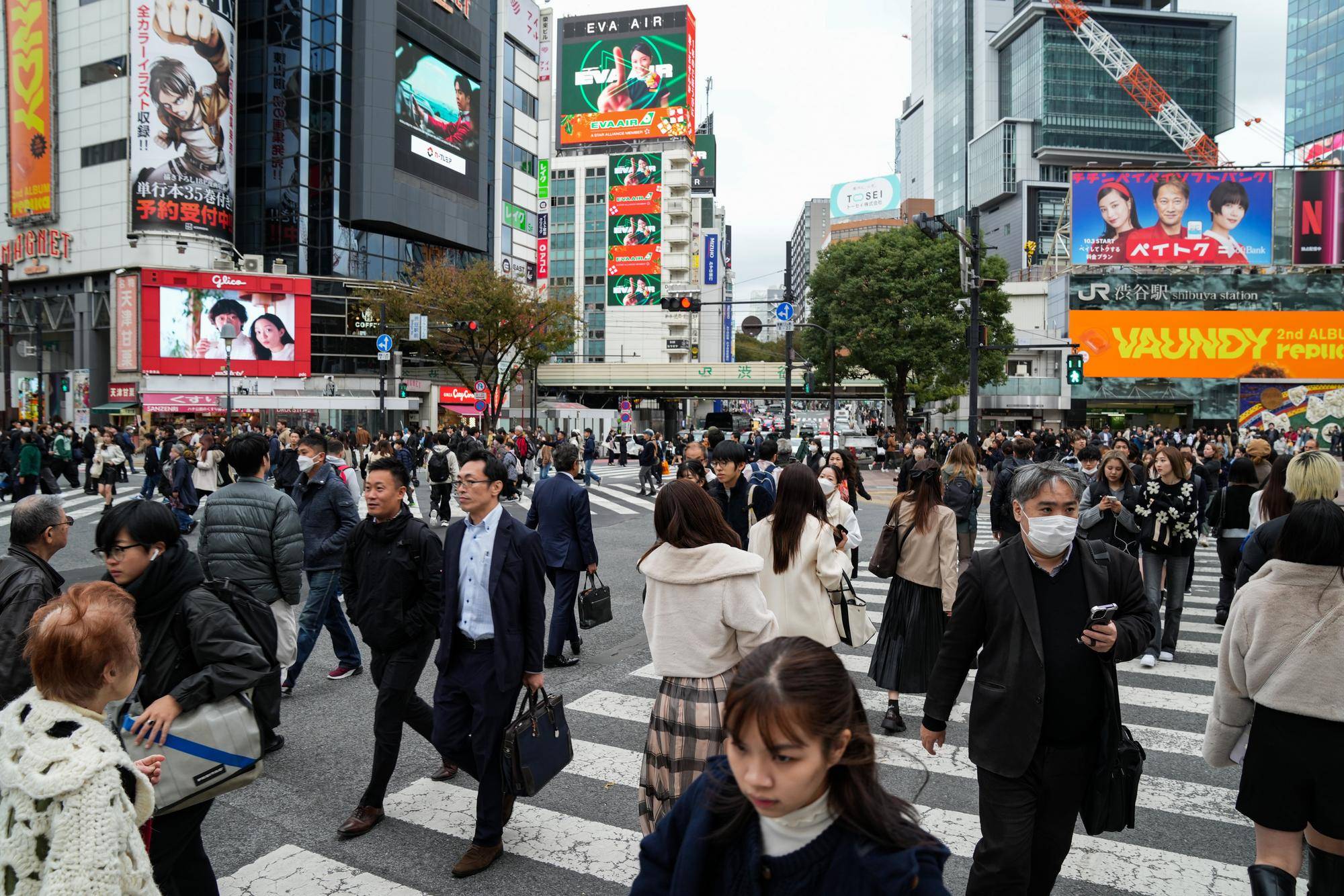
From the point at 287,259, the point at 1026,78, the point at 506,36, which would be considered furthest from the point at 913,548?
the point at 1026,78

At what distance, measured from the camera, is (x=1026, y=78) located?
104125 mm

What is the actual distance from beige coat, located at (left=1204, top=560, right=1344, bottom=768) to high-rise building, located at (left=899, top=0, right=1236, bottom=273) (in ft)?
345

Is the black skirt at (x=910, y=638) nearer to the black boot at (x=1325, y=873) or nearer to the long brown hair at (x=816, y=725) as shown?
the black boot at (x=1325, y=873)

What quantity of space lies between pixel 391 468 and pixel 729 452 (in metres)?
3.49

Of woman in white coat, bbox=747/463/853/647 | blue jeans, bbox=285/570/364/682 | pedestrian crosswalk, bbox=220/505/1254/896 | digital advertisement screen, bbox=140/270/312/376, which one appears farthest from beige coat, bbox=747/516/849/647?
digital advertisement screen, bbox=140/270/312/376

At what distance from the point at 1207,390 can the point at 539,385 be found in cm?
4354

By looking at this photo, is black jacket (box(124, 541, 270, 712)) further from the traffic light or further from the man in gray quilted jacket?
the traffic light

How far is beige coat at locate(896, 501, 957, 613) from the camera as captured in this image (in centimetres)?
592

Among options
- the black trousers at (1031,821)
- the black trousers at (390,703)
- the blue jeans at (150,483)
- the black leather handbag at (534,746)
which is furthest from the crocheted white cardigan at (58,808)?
the blue jeans at (150,483)

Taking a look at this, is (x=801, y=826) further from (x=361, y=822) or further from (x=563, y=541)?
(x=563, y=541)

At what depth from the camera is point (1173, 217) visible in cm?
5322

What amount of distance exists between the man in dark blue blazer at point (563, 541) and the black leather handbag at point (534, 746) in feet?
10.8

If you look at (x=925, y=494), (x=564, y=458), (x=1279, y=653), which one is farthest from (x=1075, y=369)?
(x=1279, y=653)

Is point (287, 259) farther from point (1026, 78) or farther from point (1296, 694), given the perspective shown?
point (1026, 78)
